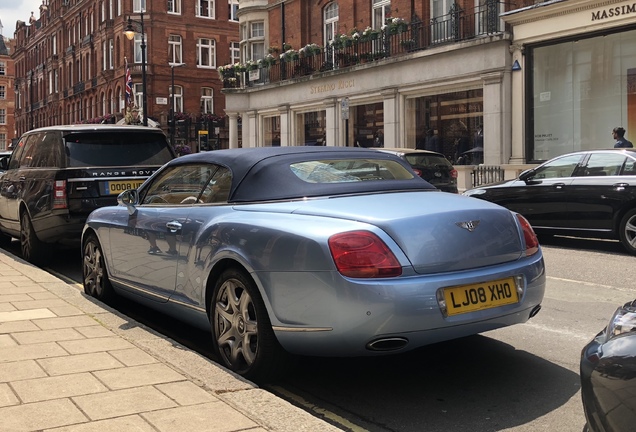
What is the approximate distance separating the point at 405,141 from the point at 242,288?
2165 cm

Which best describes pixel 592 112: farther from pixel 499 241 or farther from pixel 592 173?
pixel 499 241

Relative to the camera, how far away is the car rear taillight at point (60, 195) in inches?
345

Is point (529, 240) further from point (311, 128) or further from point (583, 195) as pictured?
point (311, 128)

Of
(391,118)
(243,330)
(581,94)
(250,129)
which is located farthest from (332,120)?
(243,330)

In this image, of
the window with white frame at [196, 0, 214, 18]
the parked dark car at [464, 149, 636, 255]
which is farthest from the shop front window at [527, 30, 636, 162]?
the window with white frame at [196, 0, 214, 18]

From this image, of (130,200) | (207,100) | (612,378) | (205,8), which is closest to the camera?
(612,378)

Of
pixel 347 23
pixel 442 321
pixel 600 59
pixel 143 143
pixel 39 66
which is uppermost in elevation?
pixel 39 66

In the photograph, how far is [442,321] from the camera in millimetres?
3982

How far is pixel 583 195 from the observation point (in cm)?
1096

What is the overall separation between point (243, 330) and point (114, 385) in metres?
0.89

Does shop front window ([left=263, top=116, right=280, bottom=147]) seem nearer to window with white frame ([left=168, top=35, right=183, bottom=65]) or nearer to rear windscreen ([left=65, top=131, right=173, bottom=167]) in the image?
rear windscreen ([left=65, top=131, right=173, bottom=167])

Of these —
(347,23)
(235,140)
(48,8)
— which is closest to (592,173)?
(347,23)

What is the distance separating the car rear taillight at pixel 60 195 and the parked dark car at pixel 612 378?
293 inches

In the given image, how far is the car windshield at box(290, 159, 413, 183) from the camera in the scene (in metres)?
5.02
